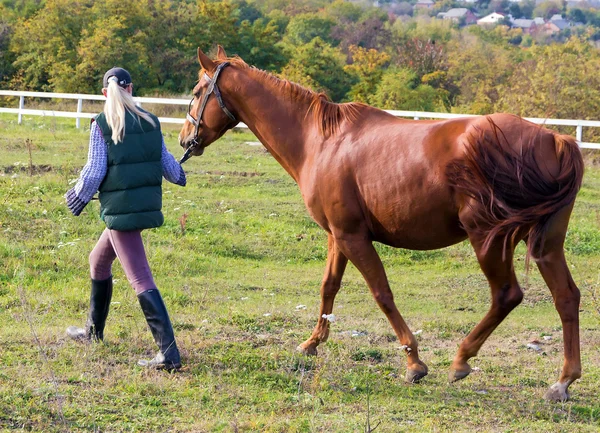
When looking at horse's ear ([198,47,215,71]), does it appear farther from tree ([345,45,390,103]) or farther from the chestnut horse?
tree ([345,45,390,103])

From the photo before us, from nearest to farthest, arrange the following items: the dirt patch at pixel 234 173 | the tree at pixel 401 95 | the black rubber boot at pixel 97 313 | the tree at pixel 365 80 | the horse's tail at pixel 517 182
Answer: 1. the horse's tail at pixel 517 182
2. the black rubber boot at pixel 97 313
3. the dirt patch at pixel 234 173
4. the tree at pixel 401 95
5. the tree at pixel 365 80

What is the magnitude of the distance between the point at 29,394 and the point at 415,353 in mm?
2417

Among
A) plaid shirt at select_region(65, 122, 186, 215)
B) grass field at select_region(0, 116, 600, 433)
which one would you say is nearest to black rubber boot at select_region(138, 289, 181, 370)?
grass field at select_region(0, 116, 600, 433)

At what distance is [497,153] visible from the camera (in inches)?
200

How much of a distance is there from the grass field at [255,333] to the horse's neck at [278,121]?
55.7 inches

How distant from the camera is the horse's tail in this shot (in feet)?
16.5

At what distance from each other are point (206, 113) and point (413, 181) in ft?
5.79

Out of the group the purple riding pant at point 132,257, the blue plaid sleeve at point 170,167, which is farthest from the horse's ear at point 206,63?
the purple riding pant at point 132,257

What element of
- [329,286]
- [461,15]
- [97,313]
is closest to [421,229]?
[329,286]

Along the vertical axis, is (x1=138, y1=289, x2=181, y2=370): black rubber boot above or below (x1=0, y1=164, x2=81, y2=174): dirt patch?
above

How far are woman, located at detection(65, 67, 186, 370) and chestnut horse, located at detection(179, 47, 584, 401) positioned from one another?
3.03 feet

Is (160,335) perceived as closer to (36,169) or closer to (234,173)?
(36,169)

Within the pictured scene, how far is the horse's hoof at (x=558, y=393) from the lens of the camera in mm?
5164

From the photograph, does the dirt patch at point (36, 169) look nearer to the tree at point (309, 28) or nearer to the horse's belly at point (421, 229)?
the horse's belly at point (421, 229)
